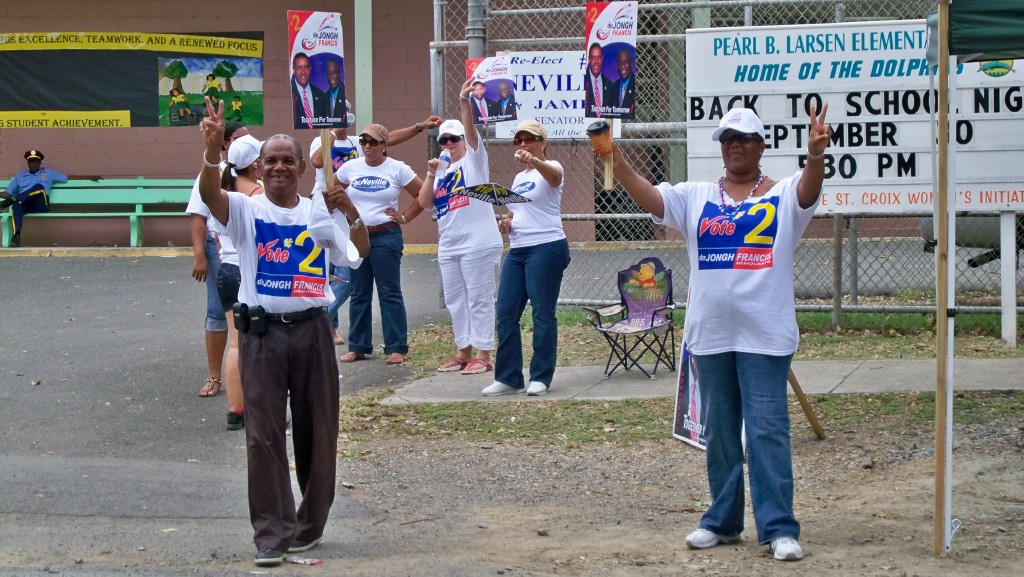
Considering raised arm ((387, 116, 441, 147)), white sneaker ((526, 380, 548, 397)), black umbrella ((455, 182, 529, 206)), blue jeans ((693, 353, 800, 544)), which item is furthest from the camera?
raised arm ((387, 116, 441, 147))

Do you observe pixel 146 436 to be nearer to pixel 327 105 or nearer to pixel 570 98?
pixel 327 105

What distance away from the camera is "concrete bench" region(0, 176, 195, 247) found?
18.5 meters

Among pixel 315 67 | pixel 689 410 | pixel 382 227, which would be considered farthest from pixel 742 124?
pixel 382 227

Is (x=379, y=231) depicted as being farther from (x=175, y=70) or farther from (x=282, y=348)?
(x=175, y=70)

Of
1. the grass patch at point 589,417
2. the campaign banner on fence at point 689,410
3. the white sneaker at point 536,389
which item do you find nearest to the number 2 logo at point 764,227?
the campaign banner on fence at point 689,410

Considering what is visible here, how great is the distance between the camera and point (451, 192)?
9.32 metres

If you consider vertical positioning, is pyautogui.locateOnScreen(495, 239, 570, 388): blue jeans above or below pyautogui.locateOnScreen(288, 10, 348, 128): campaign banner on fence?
below

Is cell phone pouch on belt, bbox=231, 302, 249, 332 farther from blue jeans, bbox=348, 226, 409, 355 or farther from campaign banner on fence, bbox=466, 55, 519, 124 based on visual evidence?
campaign banner on fence, bbox=466, 55, 519, 124

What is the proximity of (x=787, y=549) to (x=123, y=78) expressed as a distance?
52.5 feet

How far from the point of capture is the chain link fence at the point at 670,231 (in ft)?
34.7

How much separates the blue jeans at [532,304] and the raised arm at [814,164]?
3.65 meters

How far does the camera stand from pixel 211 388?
8844 millimetres

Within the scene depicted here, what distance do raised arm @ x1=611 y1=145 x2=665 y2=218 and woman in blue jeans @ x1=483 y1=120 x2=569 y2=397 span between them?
3.16 meters

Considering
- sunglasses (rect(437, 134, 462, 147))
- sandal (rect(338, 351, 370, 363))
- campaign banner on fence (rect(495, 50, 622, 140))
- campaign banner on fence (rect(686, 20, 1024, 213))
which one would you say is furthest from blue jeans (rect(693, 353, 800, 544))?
campaign banner on fence (rect(495, 50, 622, 140))
